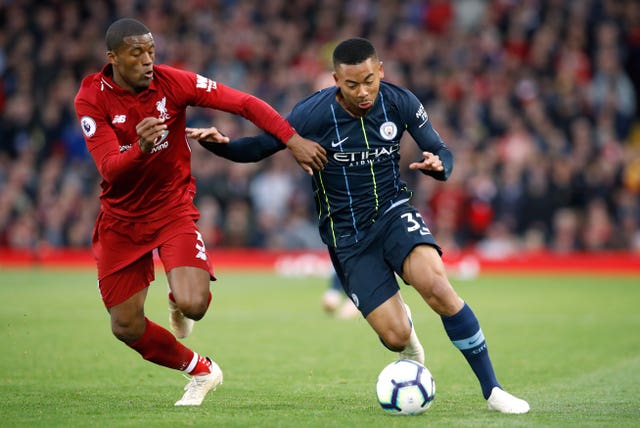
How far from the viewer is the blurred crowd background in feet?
63.7

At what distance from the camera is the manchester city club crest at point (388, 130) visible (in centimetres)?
736

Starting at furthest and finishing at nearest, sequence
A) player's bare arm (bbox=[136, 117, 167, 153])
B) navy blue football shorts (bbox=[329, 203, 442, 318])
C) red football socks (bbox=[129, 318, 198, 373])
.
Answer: red football socks (bbox=[129, 318, 198, 373]) → navy blue football shorts (bbox=[329, 203, 442, 318]) → player's bare arm (bbox=[136, 117, 167, 153])

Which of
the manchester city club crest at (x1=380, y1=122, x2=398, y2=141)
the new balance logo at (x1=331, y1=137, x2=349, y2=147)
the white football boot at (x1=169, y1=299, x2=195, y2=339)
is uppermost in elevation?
the manchester city club crest at (x1=380, y1=122, x2=398, y2=141)

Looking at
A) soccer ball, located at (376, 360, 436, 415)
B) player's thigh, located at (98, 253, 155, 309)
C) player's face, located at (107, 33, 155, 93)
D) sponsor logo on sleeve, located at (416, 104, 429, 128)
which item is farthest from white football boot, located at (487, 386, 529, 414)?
player's face, located at (107, 33, 155, 93)

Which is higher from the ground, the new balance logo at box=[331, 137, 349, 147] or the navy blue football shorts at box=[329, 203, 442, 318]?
the new balance logo at box=[331, 137, 349, 147]

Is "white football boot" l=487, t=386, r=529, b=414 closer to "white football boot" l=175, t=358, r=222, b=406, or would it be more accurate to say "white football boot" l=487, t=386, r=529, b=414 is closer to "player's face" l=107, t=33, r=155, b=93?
"white football boot" l=175, t=358, r=222, b=406

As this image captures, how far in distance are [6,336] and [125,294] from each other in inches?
188

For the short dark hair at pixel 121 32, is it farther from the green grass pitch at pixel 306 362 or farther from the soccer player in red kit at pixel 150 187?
the green grass pitch at pixel 306 362

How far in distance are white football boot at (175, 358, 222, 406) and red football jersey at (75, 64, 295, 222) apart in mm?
1230

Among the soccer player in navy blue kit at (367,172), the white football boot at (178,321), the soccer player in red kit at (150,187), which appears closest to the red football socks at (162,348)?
the soccer player in red kit at (150,187)

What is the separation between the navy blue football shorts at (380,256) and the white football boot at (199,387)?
1242 mm

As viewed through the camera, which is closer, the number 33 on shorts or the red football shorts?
the number 33 on shorts

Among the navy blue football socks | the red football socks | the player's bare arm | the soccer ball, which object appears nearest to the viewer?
the player's bare arm

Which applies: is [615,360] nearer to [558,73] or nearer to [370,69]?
[370,69]
